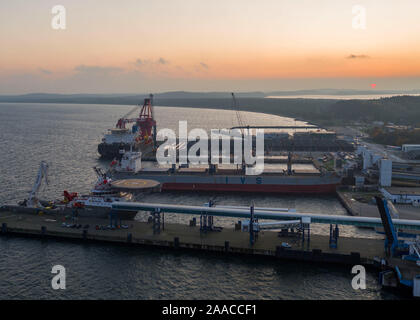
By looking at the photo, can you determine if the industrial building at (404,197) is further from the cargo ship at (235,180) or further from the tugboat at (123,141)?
the tugboat at (123,141)

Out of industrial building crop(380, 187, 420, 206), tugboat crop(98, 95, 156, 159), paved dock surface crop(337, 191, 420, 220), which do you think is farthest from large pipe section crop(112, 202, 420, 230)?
tugboat crop(98, 95, 156, 159)

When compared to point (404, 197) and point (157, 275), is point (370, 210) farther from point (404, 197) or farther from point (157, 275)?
point (157, 275)

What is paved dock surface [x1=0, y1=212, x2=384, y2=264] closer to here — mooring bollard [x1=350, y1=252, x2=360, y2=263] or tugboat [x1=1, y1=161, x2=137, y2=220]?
mooring bollard [x1=350, y1=252, x2=360, y2=263]

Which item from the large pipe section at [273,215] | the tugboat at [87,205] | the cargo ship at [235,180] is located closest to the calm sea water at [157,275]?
the large pipe section at [273,215]

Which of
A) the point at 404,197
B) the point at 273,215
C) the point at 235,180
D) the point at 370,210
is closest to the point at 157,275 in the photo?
the point at 273,215
